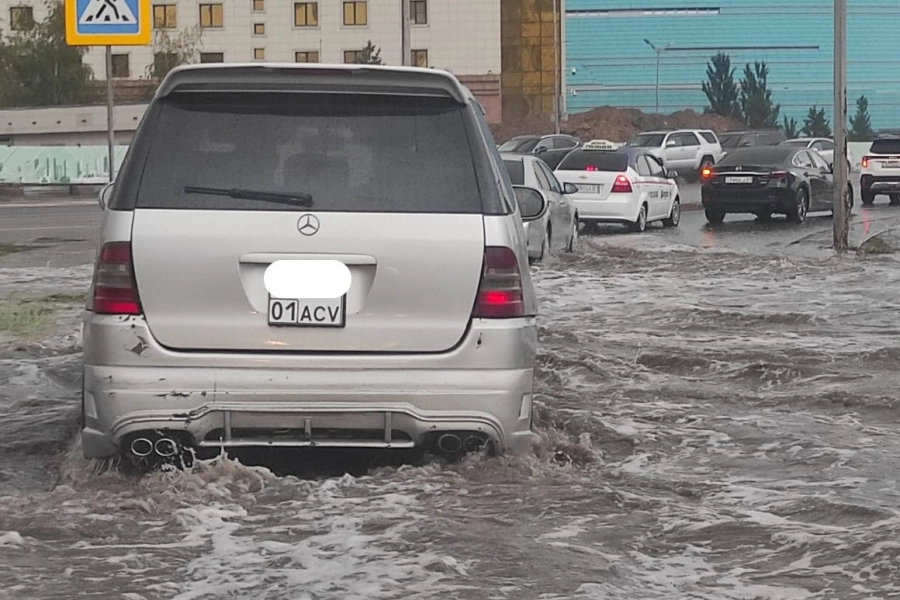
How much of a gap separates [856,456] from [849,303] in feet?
22.9

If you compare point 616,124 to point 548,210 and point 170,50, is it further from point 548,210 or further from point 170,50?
point 548,210

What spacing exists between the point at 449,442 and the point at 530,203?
5.82 feet

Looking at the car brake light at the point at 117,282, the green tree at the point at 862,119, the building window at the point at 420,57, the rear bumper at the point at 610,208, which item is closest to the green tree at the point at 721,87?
the green tree at the point at 862,119

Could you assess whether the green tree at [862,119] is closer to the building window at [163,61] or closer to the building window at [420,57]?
the building window at [420,57]

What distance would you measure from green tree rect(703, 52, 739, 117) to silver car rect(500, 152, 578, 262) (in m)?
95.2

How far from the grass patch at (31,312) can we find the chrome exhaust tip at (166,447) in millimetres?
5940

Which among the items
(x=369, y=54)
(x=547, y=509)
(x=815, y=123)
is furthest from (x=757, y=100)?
(x=547, y=509)

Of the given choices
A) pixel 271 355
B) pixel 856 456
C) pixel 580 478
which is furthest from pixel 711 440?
pixel 271 355

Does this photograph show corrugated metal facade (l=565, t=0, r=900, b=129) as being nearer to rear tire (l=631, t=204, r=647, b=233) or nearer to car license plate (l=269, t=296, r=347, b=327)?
rear tire (l=631, t=204, r=647, b=233)

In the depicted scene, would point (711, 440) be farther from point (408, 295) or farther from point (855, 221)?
point (855, 221)

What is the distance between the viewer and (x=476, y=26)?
94.3 metres

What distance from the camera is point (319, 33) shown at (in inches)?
3787

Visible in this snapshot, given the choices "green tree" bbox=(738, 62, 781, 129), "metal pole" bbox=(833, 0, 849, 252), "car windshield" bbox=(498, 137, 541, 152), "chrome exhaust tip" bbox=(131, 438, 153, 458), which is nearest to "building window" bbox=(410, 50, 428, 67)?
"green tree" bbox=(738, 62, 781, 129)

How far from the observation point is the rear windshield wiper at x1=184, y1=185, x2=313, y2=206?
5641 mm
